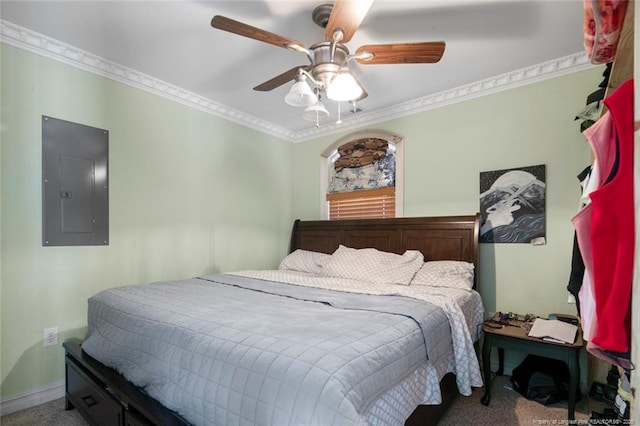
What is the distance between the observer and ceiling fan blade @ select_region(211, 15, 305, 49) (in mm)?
1584

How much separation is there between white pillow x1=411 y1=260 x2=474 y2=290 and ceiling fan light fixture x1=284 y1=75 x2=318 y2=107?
5.60 ft

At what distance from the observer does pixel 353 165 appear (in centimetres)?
382

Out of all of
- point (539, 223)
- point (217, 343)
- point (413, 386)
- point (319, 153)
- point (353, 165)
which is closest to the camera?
point (217, 343)

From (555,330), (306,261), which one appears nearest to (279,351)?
(555,330)

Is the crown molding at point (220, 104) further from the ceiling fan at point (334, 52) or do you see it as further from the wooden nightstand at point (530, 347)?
the wooden nightstand at point (530, 347)

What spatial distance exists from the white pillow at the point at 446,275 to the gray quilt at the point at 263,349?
73 cm

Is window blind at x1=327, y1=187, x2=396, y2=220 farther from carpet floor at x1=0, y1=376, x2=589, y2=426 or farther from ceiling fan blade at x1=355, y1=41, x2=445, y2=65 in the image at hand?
carpet floor at x1=0, y1=376, x2=589, y2=426

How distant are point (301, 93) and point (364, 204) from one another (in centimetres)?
207

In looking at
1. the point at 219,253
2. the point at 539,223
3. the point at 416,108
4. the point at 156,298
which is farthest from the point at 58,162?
the point at 539,223

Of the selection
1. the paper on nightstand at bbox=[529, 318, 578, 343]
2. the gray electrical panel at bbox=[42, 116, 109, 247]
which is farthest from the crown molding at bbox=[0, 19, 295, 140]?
the paper on nightstand at bbox=[529, 318, 578, 343]

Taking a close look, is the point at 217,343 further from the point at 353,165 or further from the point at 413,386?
the point at 353,165

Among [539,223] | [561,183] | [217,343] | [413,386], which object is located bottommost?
[413,386]

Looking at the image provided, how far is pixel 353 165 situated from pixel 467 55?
5.52ft

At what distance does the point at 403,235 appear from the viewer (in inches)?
126
